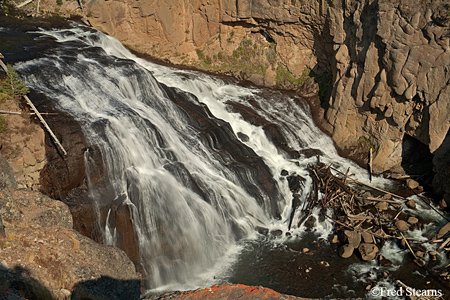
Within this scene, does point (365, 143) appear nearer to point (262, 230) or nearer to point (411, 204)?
Answer: point (411, 204)

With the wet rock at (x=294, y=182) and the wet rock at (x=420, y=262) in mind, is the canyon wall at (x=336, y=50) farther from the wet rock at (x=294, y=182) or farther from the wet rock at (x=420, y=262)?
the wet rock at (x=420, y=262)

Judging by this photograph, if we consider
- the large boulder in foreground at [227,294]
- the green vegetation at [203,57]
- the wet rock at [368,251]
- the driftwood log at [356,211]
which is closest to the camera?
the large boulder in foreground at [227,294]

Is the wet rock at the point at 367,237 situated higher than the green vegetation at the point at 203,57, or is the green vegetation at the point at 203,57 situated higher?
the green vegetation at the point at 203,57

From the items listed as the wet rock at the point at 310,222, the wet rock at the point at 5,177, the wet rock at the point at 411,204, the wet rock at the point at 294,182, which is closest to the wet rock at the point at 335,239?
the wet rock at the point at 310,222

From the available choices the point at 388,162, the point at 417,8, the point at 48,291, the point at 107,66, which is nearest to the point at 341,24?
the point at 417,8

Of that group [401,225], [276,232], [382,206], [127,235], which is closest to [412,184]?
[382,206]

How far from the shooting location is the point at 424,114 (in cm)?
1659

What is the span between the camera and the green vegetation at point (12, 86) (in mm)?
14210

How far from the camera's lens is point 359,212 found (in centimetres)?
1593

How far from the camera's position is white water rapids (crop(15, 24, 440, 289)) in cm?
1389

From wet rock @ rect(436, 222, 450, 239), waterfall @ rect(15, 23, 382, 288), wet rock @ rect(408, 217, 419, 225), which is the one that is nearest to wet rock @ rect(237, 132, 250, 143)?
waterfall @ rect(15, 23, 382, 288)

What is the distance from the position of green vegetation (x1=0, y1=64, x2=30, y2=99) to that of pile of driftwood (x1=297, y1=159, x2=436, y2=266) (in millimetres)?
12173

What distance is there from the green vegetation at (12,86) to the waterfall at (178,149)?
119 cm

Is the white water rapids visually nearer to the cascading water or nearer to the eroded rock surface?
the cascading water
